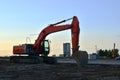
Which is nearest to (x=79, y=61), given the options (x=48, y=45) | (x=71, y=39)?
(x=71, y=39)

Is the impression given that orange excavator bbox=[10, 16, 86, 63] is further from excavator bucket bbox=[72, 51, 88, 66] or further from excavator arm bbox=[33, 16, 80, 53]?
excavator bucket bbox=[72, 51, 88, 66]

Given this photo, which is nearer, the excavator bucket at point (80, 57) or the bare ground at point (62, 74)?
the bare ground at point (62, 74)

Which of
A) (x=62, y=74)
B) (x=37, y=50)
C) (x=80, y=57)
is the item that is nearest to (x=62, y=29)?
(x=37, y=50)

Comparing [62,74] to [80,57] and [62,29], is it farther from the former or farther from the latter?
[62,29]

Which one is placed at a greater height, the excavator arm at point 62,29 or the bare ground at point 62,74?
the excavator arm at point 62,29

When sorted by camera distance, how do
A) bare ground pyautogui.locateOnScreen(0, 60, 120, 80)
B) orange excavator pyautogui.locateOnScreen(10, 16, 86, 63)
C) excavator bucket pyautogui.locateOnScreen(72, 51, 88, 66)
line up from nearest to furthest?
bare ground pyautogui.locateOnScreen(0, 60, 120, 80), excavator bucket pyautogui.locateOnScreen(72, 51, 88, 66), orange excavator pyautogui.locateOnScreen(10, 16, 86, 63)

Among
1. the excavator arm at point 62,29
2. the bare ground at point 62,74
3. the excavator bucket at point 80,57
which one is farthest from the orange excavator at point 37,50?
the bare ground at point 62,74

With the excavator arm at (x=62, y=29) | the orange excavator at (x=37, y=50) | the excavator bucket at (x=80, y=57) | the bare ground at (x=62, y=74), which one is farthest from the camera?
the orange excavator at (x=37, y=50)

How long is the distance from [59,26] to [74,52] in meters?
8.67

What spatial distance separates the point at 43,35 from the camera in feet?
155

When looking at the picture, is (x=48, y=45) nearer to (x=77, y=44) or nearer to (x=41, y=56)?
(x=41, y=56)

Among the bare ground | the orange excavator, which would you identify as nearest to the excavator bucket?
the bare ground

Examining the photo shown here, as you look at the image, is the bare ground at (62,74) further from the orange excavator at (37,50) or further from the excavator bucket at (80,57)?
the orange excavator at (37,50)

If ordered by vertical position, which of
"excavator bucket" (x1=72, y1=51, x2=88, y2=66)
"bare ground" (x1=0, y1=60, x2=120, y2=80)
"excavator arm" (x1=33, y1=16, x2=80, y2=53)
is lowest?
"bare ground" (x1=0, y1=60, x2=120, y2=80)
